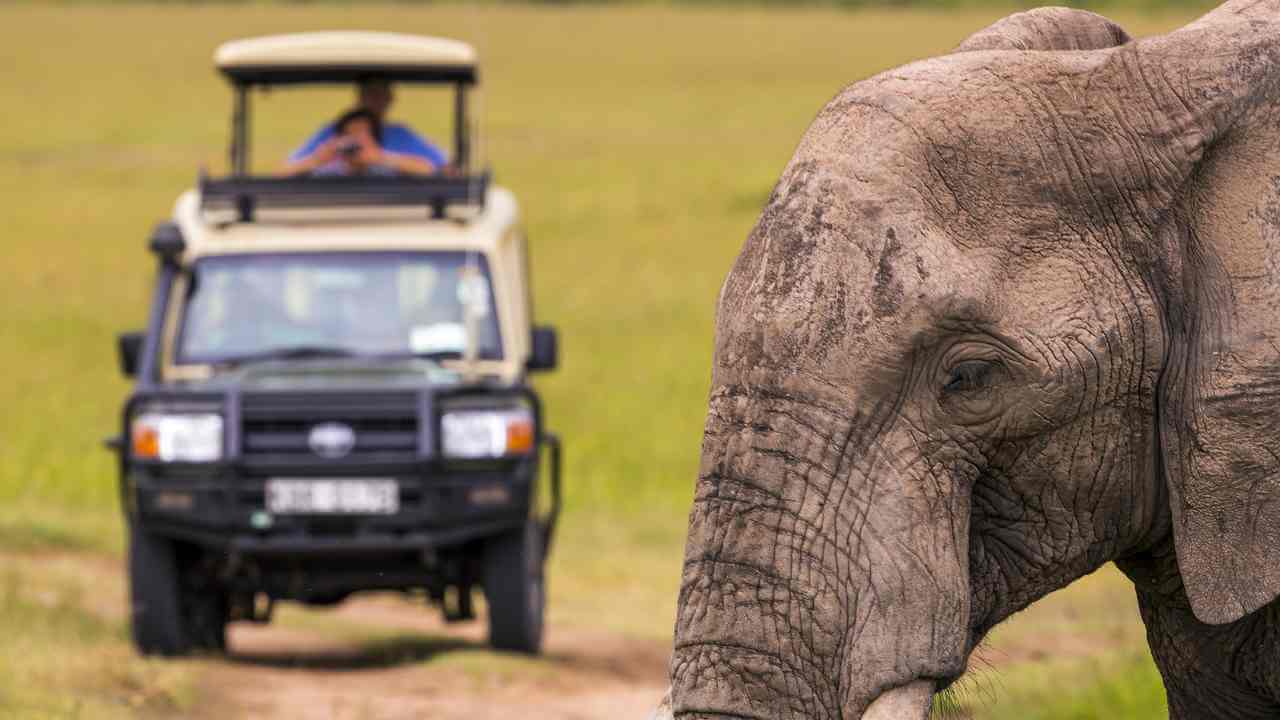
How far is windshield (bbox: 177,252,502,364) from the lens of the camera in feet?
38.8

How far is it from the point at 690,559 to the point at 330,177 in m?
8.76

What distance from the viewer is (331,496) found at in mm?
11117

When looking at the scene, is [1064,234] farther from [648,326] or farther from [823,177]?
[648,326]

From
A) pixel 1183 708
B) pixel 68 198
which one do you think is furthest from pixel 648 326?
pixel 1183 708

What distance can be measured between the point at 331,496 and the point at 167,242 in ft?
5.04

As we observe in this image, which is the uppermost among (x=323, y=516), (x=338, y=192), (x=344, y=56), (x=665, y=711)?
(x=665, y=711)

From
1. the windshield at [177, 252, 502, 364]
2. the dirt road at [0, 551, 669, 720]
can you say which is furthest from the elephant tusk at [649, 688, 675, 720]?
the windshield at [177, 252, 502, 364]

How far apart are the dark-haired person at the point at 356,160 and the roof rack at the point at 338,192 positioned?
310 mm

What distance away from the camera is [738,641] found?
148 inches

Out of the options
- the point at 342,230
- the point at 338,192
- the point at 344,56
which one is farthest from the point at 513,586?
the point at 344,56

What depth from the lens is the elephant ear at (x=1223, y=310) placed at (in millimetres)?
3914

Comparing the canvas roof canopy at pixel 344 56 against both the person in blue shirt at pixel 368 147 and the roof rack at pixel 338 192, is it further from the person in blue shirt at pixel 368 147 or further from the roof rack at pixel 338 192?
the roof rack at pixel 338 192

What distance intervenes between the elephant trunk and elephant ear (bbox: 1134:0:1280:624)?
43 centimetres

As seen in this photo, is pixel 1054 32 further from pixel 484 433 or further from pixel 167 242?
pixel 167 242
